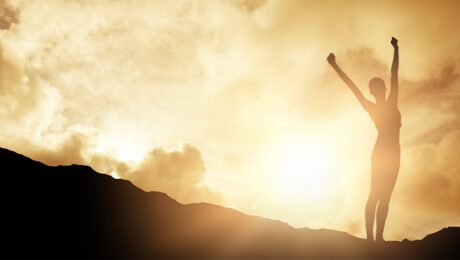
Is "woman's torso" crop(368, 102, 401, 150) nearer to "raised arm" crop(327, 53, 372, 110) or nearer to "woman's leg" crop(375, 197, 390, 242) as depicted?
"raised arm" crop(327, 53, 372, 110)

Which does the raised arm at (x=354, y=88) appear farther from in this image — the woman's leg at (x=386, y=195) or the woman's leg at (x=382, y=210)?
the woman's leg at (x=382, y=210)

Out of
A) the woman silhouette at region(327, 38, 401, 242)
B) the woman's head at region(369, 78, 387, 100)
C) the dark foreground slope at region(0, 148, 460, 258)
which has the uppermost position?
the woman's head at region(369, 78, 387, 100)

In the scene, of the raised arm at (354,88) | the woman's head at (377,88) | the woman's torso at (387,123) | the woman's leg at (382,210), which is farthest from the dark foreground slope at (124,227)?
the woman's head at (377,88)

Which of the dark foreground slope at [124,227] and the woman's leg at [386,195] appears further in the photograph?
the woman's leg at [386,195]

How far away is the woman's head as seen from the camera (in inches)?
313

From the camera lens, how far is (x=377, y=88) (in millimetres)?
7941

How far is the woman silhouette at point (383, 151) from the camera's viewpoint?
7883 millimetres

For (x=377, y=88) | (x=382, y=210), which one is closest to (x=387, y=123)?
(x=377, y=88)

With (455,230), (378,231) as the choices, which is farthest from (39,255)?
(455,230)

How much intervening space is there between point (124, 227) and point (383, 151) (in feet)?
16.4

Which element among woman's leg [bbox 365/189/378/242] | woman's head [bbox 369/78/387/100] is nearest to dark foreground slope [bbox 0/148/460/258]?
woman's leg [bbox 365/189/378/242]

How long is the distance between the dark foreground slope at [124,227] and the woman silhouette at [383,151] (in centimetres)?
73

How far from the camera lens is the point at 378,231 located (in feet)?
26.4

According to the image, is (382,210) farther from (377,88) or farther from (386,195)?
(377,88)
